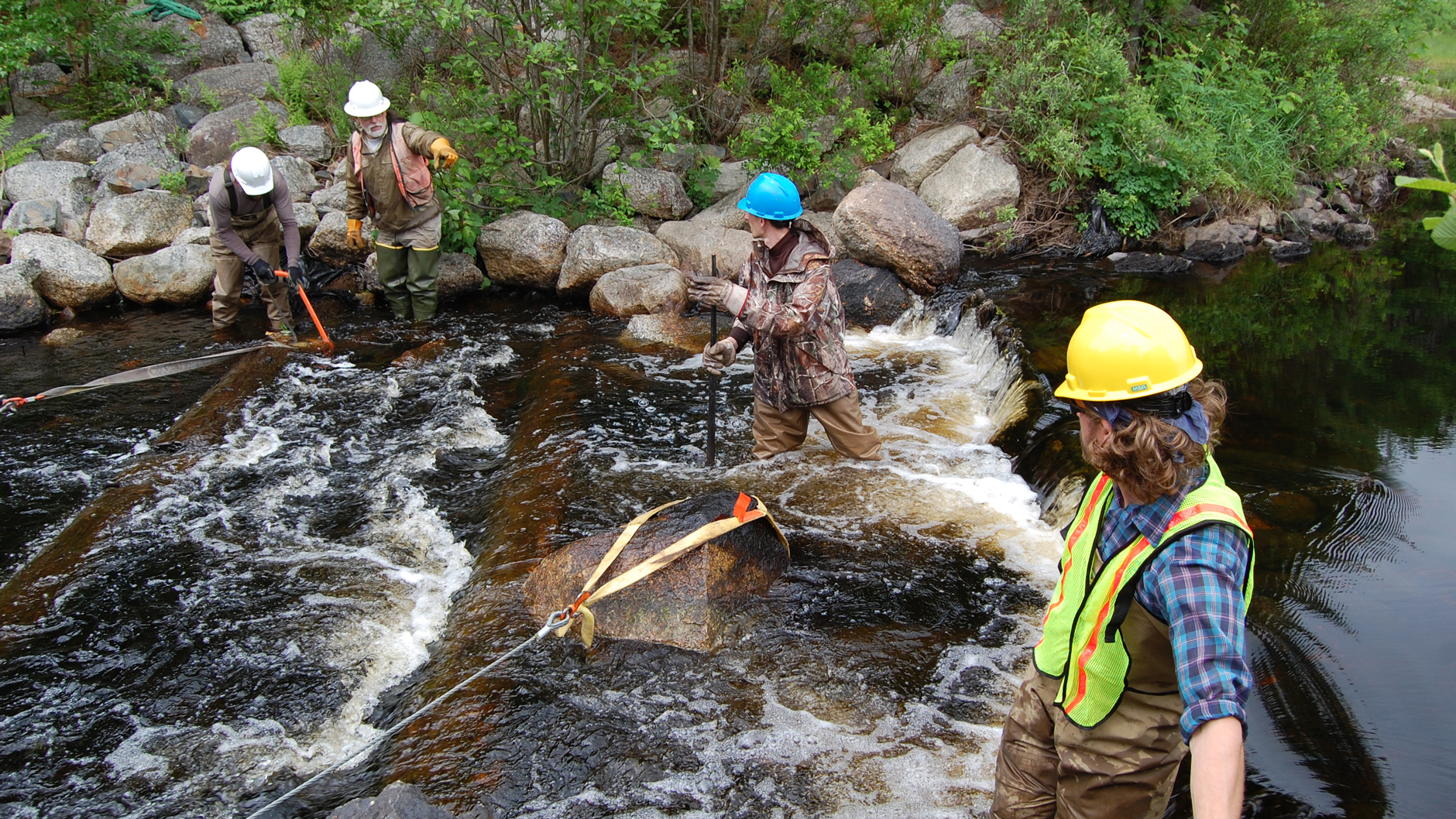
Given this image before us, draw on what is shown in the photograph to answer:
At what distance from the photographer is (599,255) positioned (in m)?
9.89

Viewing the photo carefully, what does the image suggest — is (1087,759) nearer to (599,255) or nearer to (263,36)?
(599,255)

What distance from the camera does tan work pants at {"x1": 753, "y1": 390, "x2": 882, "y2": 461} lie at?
221 inches

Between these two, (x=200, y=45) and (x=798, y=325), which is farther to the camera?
(x=200, y=45)

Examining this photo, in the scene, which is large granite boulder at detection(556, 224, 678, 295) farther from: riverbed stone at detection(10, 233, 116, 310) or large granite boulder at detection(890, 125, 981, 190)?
riverbed stone at detection(10, 233, 116, 310)

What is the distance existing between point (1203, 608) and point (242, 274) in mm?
9418

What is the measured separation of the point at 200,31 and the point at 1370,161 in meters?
19.3

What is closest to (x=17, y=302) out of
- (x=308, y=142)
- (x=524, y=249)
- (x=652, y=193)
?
(x=308, y=142)

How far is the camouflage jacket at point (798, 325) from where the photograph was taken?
4.95 meters

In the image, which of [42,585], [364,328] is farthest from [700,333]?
[42,585]

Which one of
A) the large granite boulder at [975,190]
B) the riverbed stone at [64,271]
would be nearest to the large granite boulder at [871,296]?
the large granite boulder at [975,190]

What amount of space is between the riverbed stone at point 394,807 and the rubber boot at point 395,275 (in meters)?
7.16

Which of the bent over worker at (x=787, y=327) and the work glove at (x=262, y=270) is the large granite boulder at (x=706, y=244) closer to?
the work glove at (x=262, y=270)

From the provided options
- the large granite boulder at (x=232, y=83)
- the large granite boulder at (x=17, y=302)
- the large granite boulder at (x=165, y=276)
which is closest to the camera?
the large granite boulder at (x=17, y=302)

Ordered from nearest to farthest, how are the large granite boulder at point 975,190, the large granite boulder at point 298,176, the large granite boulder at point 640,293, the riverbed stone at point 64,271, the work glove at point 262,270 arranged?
the work glove at point 262,270 → the large granite boulder at point 640,293 → the riverbed stone at point 64,271 → the large granite boulder at point 298,176 → the large granite boulder at point 975,190
